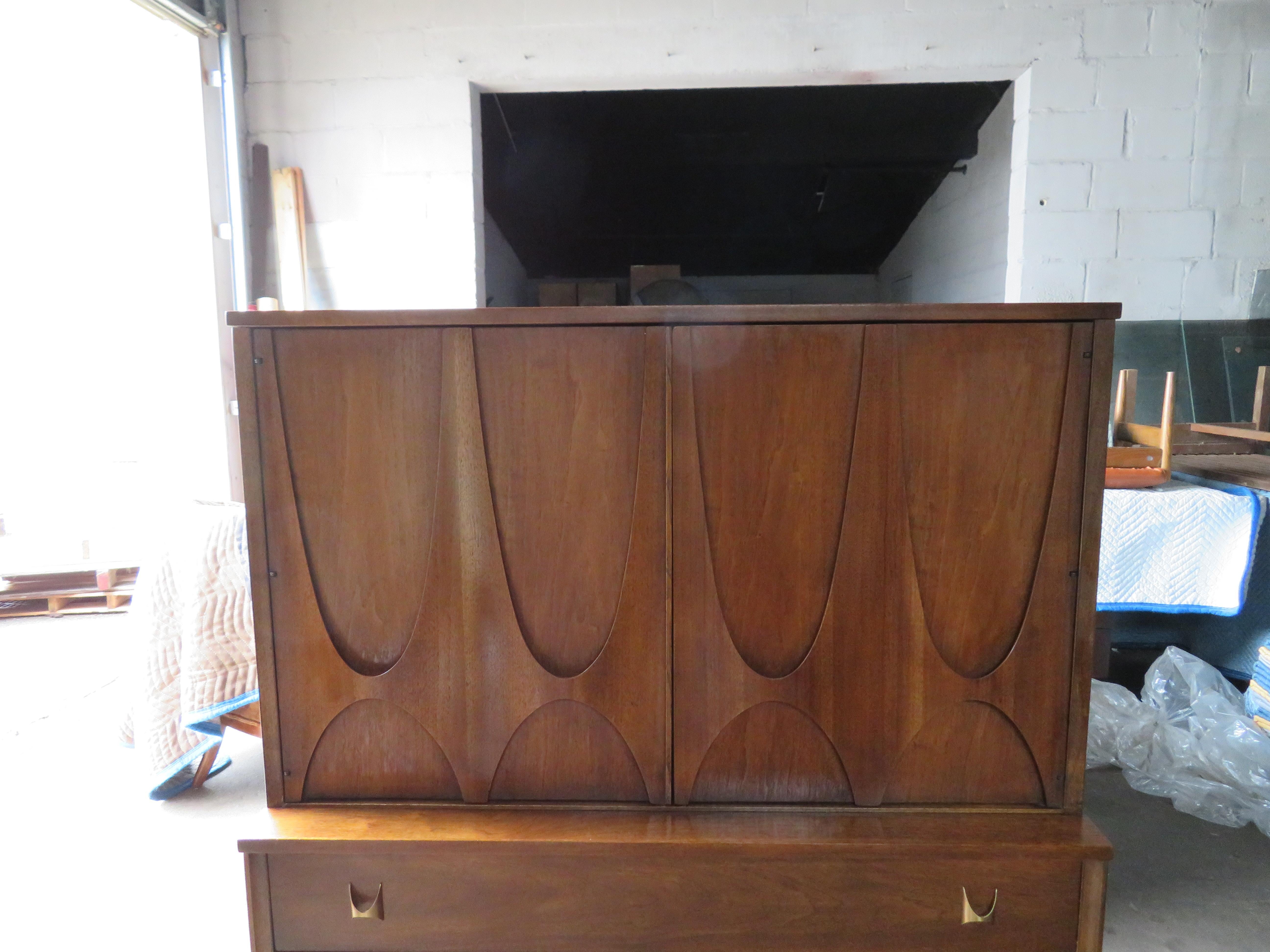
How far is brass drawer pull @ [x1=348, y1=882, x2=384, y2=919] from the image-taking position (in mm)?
1172

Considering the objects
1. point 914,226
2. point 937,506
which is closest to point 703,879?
point 937,506

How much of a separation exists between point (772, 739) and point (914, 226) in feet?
11.2

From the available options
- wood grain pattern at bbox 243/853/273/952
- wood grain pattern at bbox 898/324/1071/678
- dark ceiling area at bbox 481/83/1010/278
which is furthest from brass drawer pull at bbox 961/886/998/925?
dark ceiling area at bbox 481/83/1010/278

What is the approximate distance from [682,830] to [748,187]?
125 inches

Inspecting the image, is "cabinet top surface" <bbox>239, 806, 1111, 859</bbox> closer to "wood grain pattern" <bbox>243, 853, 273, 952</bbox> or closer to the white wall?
"wood grain pattern" <bbox>243, 853, 273, 952</bbox>

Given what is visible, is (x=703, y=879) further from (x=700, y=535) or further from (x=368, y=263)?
(x=368, y=263)

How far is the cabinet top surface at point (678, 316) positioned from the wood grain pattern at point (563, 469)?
0.02m

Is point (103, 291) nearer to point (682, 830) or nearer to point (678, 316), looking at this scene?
point (678, 316)

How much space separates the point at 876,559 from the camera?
115 cm

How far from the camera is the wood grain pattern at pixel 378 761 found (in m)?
1.22

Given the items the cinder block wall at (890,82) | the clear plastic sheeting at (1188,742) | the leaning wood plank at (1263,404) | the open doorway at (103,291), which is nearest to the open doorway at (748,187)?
the cinder block wall at (890,82)

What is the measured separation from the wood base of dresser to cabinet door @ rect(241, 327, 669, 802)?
93mm

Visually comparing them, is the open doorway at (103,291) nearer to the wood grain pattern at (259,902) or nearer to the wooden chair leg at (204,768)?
the wooden chair leg at (204,768)

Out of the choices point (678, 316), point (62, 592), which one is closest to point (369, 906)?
point (678, 316)
